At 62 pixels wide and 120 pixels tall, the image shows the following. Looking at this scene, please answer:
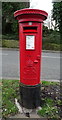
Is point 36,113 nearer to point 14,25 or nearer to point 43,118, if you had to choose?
point 43,118

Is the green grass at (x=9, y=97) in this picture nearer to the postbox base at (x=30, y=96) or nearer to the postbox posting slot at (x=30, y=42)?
the postbox base at (x=30, y=96)

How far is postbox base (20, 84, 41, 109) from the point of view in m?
2.67

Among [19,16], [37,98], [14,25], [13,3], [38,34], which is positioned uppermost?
[13,3]

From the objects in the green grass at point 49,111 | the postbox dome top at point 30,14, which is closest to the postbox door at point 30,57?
the postbox dome top at point 30,14

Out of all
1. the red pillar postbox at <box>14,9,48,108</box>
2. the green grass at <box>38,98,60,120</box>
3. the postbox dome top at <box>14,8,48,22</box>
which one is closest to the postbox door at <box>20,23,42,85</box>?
the red pillar postbox at <box>14,9,48,108</box>

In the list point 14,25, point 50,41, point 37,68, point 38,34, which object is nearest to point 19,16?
point 38,34

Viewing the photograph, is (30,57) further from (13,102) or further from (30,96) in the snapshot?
(13,102)

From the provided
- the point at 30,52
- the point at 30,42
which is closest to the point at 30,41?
the point at 30,42

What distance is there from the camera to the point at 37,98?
2.74m

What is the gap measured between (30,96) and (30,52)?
0.83m

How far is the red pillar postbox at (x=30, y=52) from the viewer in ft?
8.00

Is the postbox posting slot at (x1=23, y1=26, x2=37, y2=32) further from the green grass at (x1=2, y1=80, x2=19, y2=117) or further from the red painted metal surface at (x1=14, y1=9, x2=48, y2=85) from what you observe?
the green grass at (x1=2, y1=80, x2=19, y2=117)

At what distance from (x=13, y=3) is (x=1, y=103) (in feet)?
55.9

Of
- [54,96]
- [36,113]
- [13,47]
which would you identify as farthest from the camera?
[13,47]
